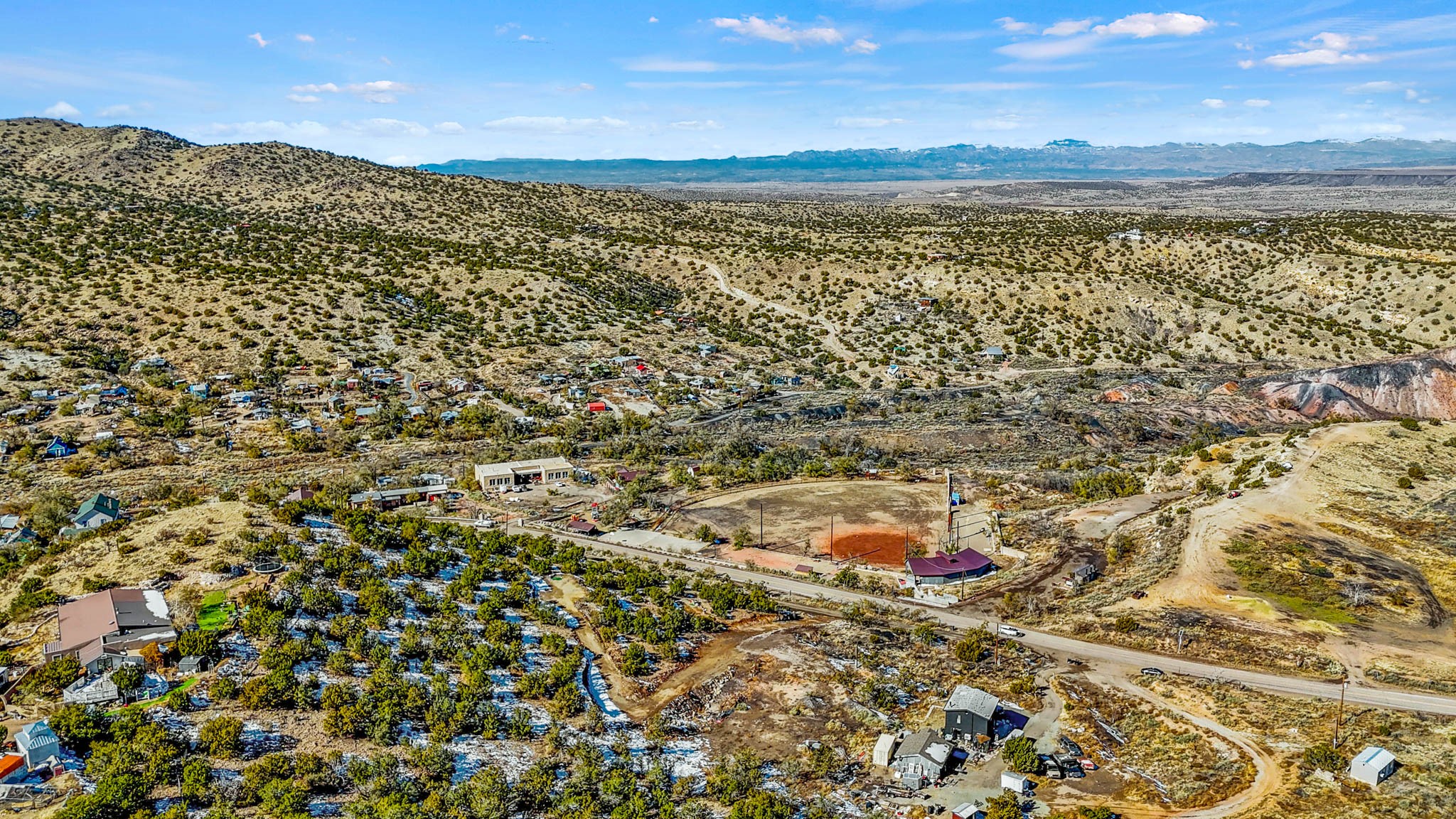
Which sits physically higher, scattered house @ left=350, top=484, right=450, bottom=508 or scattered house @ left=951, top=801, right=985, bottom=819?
scattered house @ left=350, top=484, right=450, bottom=508

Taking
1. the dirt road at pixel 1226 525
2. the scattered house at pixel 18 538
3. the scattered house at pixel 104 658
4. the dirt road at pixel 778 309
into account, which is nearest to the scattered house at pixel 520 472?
the scattered house at pixel 18 538

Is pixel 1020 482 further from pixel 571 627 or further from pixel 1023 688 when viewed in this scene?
pixel 571 627

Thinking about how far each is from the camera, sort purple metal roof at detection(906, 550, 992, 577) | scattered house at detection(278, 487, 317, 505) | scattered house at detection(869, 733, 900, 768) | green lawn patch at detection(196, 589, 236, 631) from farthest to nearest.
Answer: scattered house at detection(278, 487, 317, 505), purple metal roof at detection(906, 550, 992, 577), green lawn patch at detection(196, 589, 236, 631), scattered house at detection(869, 733, 900, 768)

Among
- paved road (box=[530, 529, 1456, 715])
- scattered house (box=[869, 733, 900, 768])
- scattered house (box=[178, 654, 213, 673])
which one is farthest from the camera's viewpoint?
paved road (box=[530, 529, 1456, 715])

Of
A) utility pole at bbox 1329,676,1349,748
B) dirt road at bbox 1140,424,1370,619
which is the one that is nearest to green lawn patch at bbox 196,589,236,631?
dirt road at bbox 1140,424,1370,619

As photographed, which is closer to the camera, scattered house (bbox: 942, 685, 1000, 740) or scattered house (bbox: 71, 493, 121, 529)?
scattered house (bbox: 942, 685, 1000, 740)

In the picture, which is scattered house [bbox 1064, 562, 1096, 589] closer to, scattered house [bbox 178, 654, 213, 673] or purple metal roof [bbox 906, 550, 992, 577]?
purple metal roof [bbox 906, 550, 992, 577]

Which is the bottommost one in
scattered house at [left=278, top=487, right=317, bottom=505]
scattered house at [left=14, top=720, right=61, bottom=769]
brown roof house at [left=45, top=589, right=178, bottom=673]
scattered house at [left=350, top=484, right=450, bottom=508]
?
scattered house at [left=350, top=484, right=450, bottom=508]
